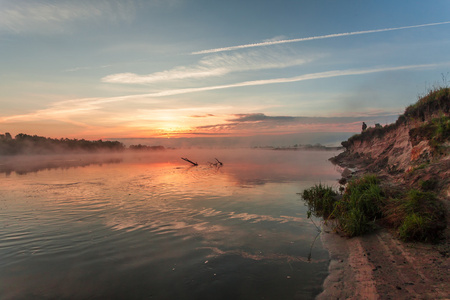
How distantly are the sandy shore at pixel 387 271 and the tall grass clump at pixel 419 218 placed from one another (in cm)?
38

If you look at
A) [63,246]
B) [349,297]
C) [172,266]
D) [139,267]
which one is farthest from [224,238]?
[63,246]

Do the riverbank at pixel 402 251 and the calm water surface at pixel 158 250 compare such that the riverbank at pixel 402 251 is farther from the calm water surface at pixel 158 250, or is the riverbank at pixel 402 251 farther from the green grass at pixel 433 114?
the calm water surface at pixel 158 250

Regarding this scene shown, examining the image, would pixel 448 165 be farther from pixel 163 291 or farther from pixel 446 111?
pixel 163 291

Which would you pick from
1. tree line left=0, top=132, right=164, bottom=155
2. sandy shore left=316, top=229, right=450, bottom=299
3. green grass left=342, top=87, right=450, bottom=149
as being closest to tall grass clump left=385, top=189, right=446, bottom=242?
sandy shore left=316, top=229, right=450, bottom=299

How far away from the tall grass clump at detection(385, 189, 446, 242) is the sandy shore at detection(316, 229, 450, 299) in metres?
0.38

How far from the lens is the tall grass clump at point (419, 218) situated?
7.55 metres

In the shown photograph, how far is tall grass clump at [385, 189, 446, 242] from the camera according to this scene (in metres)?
7.55

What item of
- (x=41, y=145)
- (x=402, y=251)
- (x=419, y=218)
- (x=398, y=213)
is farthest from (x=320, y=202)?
(x=41, y=145)

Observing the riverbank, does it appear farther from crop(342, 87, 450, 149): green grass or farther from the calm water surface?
the calm water surface

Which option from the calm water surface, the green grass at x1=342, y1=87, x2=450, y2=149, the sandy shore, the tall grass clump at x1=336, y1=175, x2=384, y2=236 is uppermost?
the green grass at x1=342, y1=87, x2=450, y2=149

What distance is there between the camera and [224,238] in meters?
9.92

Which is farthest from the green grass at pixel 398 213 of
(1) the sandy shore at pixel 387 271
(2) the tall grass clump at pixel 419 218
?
(1) the sandy shore at pixel 387 271

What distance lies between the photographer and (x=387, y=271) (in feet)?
21.2

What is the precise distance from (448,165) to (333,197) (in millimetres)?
5512
